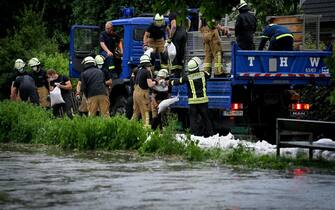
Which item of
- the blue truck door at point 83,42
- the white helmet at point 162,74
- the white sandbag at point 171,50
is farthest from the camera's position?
the blue truck door at point 83,42

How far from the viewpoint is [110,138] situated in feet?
65.0

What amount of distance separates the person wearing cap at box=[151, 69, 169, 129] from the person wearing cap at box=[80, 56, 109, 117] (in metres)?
1.12

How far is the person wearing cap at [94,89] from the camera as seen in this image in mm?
23672

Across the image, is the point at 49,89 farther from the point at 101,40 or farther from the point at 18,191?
the point at 18,191

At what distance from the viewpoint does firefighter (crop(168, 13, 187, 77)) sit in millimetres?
24375

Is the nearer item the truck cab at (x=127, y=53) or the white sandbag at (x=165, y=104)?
the white sandbag at (x=165, y=104)

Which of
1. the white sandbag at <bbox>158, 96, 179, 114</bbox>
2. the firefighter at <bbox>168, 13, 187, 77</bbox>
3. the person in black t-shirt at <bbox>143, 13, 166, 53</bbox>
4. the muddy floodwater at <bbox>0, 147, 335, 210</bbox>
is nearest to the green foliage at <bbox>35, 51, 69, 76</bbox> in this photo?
the person in black t-shirt at <bbox>143, 13, 166, 53</bbox>

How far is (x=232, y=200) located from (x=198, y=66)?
1060 cm

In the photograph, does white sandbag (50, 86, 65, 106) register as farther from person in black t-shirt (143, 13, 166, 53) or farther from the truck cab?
person in black t-shirt (143, 13, 166, 53)

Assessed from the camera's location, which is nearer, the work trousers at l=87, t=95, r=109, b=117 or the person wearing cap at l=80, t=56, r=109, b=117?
the person wearing cap at l=80, t=56, r=109, b=117

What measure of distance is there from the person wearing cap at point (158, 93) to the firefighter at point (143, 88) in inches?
6.5

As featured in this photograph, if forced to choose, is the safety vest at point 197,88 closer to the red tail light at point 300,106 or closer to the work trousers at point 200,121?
the work trousers at point 200,121

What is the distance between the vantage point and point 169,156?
1806cm

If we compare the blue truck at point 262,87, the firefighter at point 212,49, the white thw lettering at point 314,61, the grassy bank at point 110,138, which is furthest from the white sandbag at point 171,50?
the white thw lettering at point 314,61
